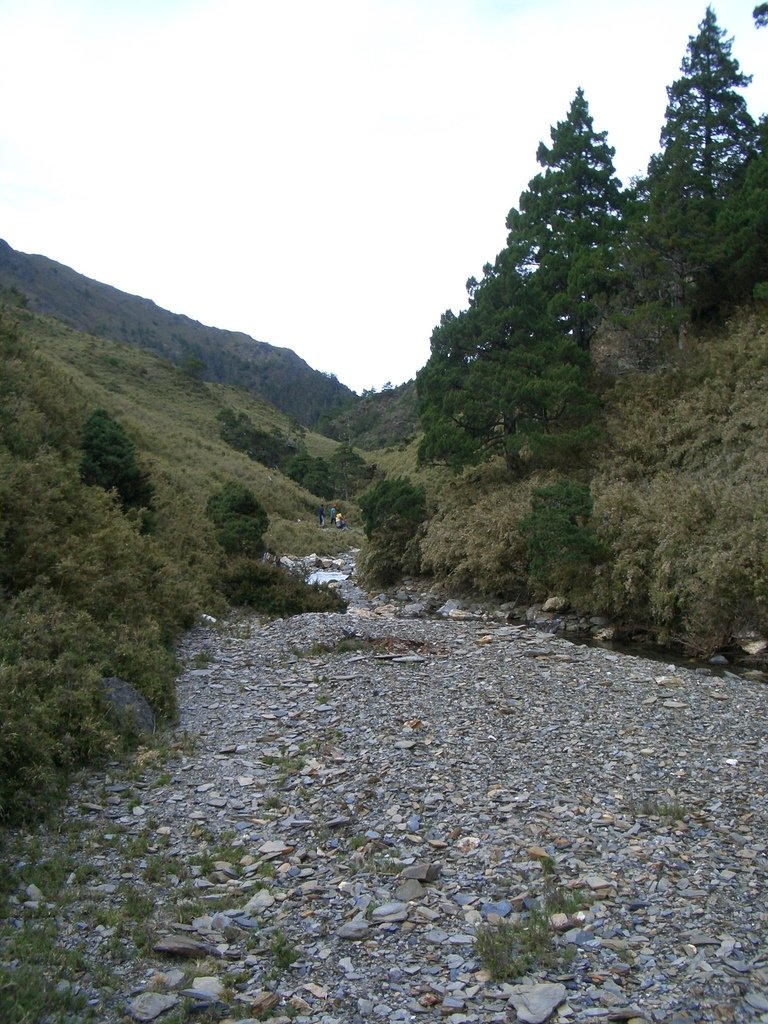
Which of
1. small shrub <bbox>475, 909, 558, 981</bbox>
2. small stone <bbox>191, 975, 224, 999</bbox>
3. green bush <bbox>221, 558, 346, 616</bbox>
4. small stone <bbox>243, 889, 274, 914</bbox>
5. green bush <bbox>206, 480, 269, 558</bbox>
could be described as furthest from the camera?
green bush <bbox>206, 480, 269, 558</bbox>

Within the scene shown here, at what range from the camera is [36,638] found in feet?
31.2

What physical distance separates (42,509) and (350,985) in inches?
387

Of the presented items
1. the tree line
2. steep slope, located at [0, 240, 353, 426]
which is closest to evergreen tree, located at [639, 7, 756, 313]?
the tree line

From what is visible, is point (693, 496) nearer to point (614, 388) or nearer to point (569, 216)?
point (614, 388)

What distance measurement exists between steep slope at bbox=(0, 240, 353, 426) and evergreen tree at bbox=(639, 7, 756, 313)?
11871cm

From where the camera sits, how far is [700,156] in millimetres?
27672

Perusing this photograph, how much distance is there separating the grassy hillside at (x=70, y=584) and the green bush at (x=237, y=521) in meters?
0.76

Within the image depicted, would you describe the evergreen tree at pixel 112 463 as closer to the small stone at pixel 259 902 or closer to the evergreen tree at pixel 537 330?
the evergreen tree at pixel 537 330

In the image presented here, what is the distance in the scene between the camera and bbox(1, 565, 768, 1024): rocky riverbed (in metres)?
4.80

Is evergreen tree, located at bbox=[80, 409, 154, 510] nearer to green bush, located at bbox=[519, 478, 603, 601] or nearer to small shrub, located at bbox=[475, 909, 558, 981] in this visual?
green bush, located at bbox=[519, 478, 603, 601]

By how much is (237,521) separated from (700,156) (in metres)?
21.4

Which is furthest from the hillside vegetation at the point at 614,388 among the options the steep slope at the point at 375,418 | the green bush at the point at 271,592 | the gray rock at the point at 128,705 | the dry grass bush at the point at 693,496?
the steep slope at the point at 375,418

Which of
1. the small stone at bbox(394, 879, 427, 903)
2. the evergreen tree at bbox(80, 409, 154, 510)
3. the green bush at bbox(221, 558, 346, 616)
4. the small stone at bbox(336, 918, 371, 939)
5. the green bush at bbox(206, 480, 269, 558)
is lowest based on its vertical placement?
the green bush at bbox(221, 558, 346, 616)

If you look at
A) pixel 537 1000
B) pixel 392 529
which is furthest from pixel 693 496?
pixel 537 1000
